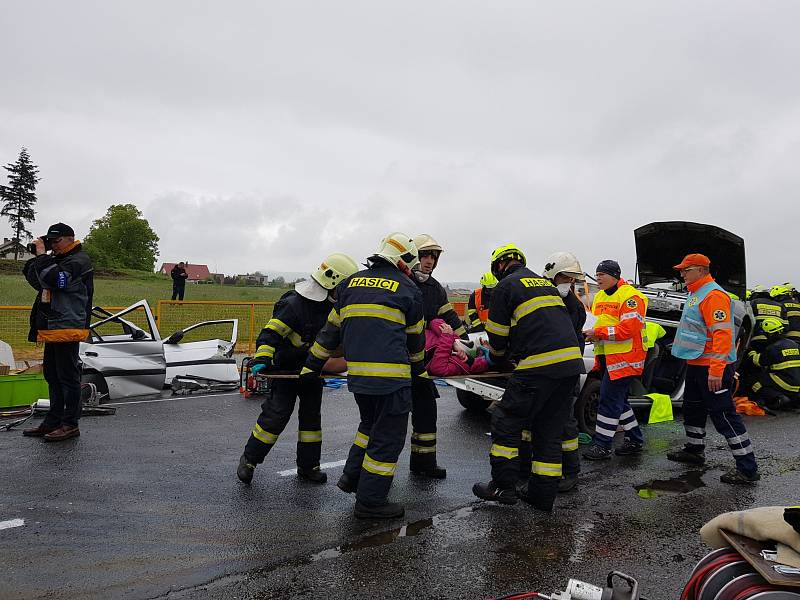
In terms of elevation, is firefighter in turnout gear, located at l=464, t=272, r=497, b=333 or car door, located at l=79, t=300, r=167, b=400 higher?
firefighter in turnout gear, located at l=464, t=272, r=497, b=333

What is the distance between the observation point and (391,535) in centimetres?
416

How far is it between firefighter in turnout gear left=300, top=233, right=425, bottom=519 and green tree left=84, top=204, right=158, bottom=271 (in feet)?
257

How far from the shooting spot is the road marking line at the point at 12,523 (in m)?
4.15

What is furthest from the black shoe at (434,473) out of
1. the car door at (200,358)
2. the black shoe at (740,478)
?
the car door at (200,358)

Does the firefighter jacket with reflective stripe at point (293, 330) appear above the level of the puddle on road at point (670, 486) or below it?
above

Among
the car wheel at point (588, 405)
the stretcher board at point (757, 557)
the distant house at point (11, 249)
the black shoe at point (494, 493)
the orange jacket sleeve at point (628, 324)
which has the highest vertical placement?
the distant house at point (11, 249)

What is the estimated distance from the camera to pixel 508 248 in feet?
17.1

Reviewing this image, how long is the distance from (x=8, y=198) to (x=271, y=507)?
293 ft

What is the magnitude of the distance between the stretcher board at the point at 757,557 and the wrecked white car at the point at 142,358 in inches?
283

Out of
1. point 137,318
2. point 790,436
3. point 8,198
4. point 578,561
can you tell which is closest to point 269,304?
point 137,318

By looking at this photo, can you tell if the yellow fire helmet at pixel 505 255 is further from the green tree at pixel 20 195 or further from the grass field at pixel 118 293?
the green tree at pixel 20 195

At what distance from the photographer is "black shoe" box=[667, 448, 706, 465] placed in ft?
20.0

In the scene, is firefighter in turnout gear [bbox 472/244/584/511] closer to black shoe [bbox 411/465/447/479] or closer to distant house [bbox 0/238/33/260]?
black shoe [bbox 411/465/447/479]

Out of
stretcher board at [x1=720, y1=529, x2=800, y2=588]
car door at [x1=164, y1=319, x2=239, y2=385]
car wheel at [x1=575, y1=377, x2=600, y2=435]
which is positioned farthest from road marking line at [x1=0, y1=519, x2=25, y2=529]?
car wheel at [x1=575, y1=377, x2=600, y2=435]
